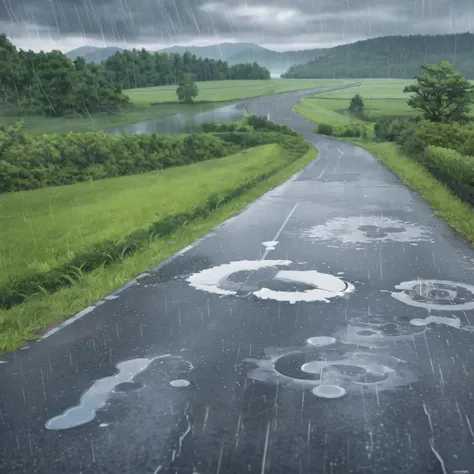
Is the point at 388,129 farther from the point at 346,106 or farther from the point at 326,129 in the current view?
the point at 346,106

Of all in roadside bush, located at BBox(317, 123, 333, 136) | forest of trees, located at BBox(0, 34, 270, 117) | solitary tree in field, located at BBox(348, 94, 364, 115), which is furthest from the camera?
solitary tree in field, located at BBox(348, 94, 364, 115)

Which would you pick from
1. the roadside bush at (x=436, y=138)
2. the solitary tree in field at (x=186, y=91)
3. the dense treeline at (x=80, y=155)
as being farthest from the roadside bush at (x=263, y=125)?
the roadside bush at (x=436, y=138)

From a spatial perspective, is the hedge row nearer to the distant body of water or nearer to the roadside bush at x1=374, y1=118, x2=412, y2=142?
the roadside bush at x1=374, y1=118, x2=412, y2=142

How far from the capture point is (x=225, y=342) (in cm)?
777

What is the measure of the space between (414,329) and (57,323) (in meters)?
4.76

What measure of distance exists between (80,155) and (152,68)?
72.2 metres

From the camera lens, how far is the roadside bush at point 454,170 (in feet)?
63.7

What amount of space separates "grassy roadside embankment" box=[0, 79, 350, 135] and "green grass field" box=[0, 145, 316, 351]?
36.7 ft

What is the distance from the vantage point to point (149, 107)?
67.2 meters

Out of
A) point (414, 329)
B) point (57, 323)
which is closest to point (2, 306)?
point (57, 323)

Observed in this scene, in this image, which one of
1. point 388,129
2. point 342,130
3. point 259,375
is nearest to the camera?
point 259,375

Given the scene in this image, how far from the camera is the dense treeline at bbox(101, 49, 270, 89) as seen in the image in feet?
268

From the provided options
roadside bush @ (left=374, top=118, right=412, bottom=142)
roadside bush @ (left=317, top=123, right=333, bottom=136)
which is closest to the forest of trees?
roadside bush @ (left=374, top=118, right=412, bottom=142)

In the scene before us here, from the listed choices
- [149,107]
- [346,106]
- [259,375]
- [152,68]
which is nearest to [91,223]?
[259,375]
